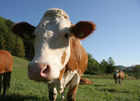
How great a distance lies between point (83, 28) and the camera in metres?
2.62

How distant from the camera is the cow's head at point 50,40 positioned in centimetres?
162

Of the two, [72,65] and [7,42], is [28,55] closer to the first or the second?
[7,42]

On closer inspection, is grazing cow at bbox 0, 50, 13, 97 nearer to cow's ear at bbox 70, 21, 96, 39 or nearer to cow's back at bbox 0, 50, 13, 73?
cow's back at bbox 0, 50, 13, 73

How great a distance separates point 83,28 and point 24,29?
1.35 m

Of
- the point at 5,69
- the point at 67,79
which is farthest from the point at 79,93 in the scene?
the point at 5,69

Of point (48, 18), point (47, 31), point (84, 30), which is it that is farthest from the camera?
point (84, 30)

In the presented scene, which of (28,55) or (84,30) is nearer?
(84,30)

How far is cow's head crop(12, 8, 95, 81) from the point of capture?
162 centimetres

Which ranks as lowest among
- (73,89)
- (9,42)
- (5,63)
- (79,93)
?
(79,93)

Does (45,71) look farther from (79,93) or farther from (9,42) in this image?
(9,42)

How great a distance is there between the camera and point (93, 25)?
8.25 ft

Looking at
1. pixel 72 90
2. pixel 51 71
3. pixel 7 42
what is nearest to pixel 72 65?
pixel 72 90

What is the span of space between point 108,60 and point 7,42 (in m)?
61.1

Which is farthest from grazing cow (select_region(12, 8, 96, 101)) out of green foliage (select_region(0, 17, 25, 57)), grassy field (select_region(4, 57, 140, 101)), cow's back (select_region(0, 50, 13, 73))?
green foliage (select_region(0, 17, 25, 57))
